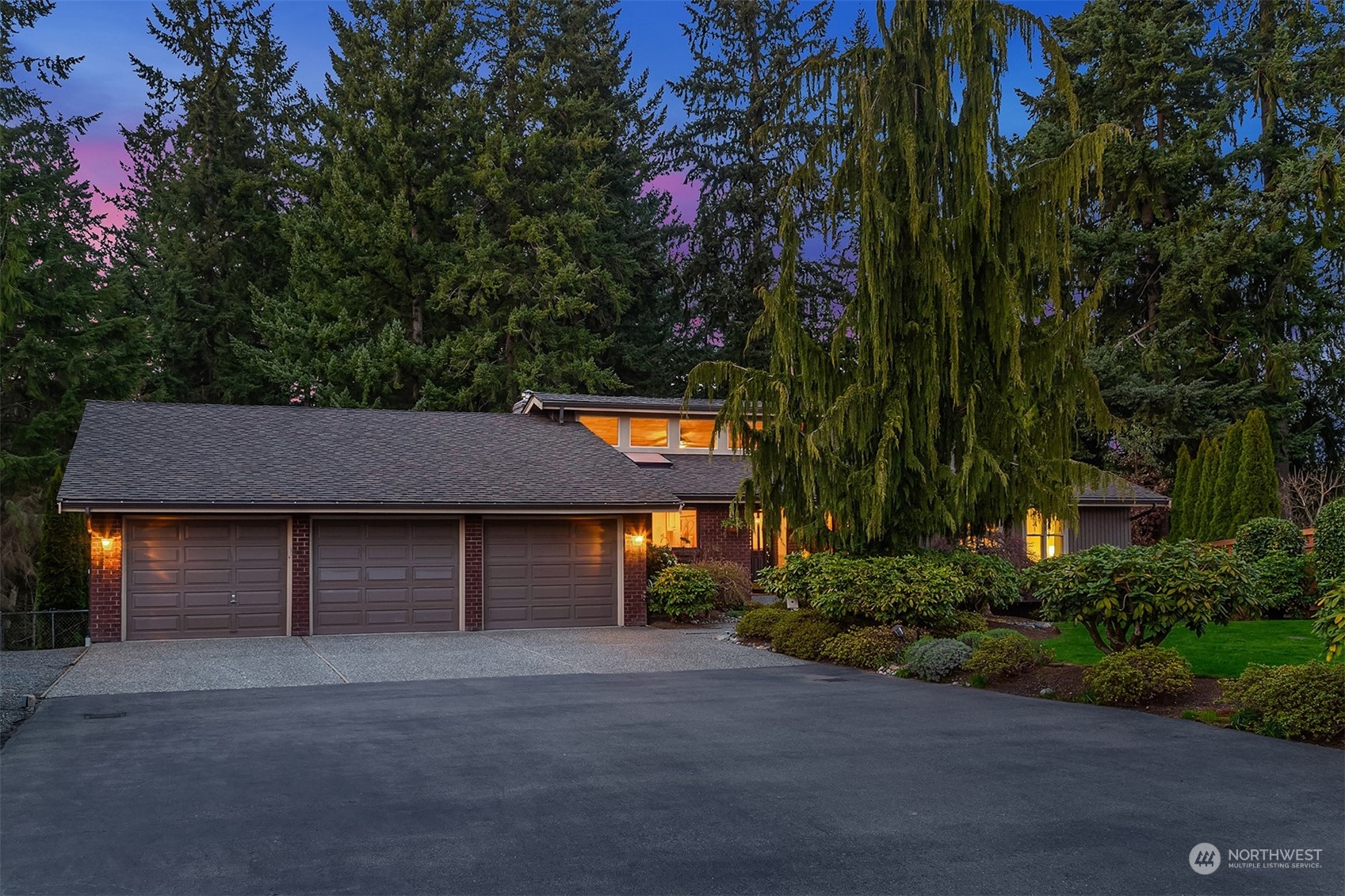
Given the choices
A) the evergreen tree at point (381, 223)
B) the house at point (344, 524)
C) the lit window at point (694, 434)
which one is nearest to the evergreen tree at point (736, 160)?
the evergreen tree at point (381, 223)

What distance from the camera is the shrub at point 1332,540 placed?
16.7m

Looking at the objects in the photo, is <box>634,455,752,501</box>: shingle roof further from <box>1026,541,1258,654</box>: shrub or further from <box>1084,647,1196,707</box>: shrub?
<box>1084,647,1196,707</box>: shrub

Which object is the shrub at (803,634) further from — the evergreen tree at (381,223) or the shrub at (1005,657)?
the evergreen tree at (381,223)

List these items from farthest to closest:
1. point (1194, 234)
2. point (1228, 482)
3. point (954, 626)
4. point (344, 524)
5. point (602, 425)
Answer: point (1194, 234), point (602, 425), point (1228, 482), point (344, 524), point (954, 626)

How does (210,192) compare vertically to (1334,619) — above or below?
above

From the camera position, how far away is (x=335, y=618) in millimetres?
18062

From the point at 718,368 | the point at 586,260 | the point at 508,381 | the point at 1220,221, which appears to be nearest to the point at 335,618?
the point at 718,368

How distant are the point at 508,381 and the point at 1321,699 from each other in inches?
1106

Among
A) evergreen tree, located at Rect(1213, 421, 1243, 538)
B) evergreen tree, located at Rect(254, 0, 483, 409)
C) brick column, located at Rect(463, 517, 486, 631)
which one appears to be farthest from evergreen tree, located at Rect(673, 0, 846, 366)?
brick column, located at Rect(463, 517, 486, 631)

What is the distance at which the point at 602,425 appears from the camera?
82.5ft

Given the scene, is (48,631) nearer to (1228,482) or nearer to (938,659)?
(938,659)

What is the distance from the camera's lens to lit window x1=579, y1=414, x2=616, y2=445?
81.9ft

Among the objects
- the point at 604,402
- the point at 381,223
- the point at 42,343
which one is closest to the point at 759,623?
the point at 604,402

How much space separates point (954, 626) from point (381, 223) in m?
25.7
